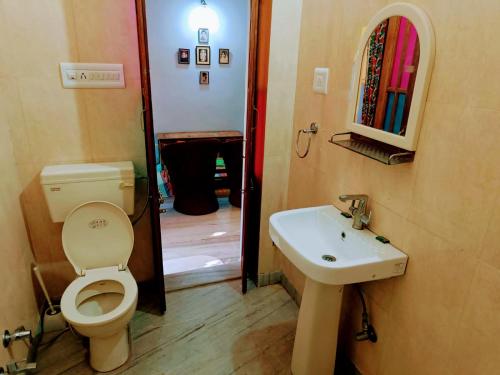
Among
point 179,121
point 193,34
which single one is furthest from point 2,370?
point 193,34

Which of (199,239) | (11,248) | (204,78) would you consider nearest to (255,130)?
(199,239)

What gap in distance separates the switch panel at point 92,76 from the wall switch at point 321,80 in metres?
1.06

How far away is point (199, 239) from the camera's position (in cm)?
312

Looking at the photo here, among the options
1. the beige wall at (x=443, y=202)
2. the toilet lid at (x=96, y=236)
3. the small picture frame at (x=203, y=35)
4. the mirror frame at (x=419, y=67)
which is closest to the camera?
the beige wall at (x=443, y=202)

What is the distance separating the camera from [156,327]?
208 centimetres

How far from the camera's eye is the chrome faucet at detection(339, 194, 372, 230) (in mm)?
1512

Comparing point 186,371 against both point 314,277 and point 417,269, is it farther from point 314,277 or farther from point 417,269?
point 417,269

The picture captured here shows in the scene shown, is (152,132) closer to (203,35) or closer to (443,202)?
(443,202)

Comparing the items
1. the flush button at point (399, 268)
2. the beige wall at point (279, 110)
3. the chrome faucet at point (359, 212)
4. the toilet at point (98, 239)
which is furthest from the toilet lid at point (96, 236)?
the flush button at point (399, 268)

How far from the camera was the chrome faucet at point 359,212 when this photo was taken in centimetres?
151

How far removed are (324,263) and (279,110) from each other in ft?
3.65

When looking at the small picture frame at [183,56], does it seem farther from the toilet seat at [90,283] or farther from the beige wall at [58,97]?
the toilet seat at [90,283]

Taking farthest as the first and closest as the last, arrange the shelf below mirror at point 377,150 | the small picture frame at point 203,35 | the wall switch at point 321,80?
1. the small picture frame at point 203,35
2. the wall switch at point 321,80
3. the shelf below mirror at point 377,150

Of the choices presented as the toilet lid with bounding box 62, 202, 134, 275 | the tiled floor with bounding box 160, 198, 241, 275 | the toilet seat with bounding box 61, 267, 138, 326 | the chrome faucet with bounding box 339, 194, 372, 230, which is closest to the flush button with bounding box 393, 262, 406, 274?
the chrome faucet with bounding box 339, 194, 372, 230
